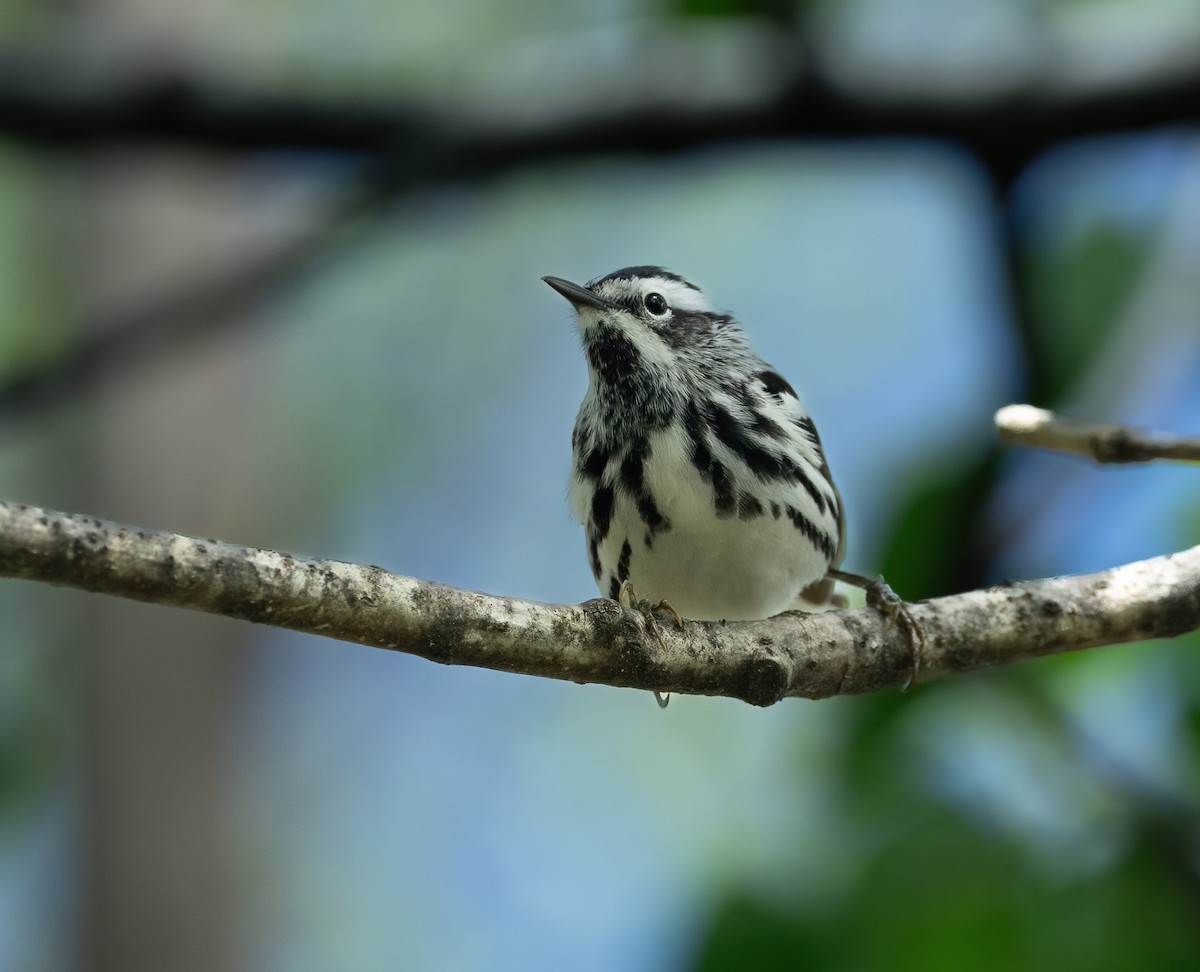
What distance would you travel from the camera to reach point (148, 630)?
237 inches

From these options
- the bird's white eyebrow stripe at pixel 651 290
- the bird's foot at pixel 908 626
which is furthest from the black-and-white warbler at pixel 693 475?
the bird's foot at pixel 908 626

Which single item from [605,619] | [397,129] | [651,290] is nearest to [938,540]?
[651,290]

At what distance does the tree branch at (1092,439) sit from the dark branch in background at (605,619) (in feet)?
0.75

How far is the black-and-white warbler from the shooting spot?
342 cm

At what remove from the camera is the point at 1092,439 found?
3029 millimetres

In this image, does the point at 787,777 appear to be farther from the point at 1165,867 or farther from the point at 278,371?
the point at 278,371

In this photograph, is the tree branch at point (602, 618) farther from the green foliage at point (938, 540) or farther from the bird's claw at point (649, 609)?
the green foliage at point (938, 540)

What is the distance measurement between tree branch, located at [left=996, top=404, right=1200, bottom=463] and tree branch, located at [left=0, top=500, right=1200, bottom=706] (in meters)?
0.23

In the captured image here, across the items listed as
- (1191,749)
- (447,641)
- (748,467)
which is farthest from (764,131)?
(447,641)

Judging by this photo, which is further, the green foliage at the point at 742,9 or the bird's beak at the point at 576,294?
the green foliage at the point at 742,9

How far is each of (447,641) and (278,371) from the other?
7259mm

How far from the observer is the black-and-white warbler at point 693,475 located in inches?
134

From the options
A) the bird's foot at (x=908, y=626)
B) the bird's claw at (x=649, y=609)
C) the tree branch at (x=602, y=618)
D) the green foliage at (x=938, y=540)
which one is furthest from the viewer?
the green foliage at (x=938, y=540)

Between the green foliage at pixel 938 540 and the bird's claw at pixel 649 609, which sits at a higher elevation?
the green foliage at pixel 938 540
